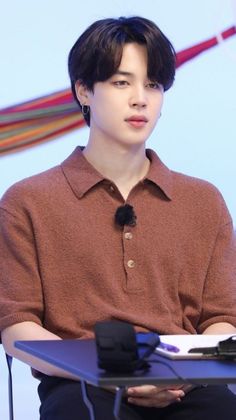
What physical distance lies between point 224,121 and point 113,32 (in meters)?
0.70

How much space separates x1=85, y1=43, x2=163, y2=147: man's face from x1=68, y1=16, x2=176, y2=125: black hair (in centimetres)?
1

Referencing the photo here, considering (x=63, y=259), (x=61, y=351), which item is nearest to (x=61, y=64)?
(x=63, y=259)

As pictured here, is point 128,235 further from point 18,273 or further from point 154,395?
point 154,395

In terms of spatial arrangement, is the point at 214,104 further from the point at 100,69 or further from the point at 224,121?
the point at 100,69

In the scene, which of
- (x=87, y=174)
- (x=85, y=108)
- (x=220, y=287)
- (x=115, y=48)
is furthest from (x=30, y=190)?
(x=220, y=287)

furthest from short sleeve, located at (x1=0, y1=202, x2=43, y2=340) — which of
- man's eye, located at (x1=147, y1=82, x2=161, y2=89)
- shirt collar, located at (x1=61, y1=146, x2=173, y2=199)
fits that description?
man's eye, located at (x1=147, y1=82, x2=161, y2=89)

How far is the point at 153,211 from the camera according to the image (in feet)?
7.42

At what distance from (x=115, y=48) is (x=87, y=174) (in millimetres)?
277

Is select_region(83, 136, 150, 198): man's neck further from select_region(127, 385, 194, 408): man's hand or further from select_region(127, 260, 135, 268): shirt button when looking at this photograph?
select_region(127, 385, 194, 408): man's hand

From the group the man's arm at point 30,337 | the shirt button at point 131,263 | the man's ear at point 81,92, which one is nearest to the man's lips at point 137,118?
the man's ear at point 81,92

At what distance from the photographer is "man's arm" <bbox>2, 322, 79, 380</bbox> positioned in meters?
2.06

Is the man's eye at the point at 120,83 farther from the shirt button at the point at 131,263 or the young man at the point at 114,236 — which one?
the shirt button at the point at 131,263

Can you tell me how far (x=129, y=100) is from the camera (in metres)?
2.17

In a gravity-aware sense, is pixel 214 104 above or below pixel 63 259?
above
